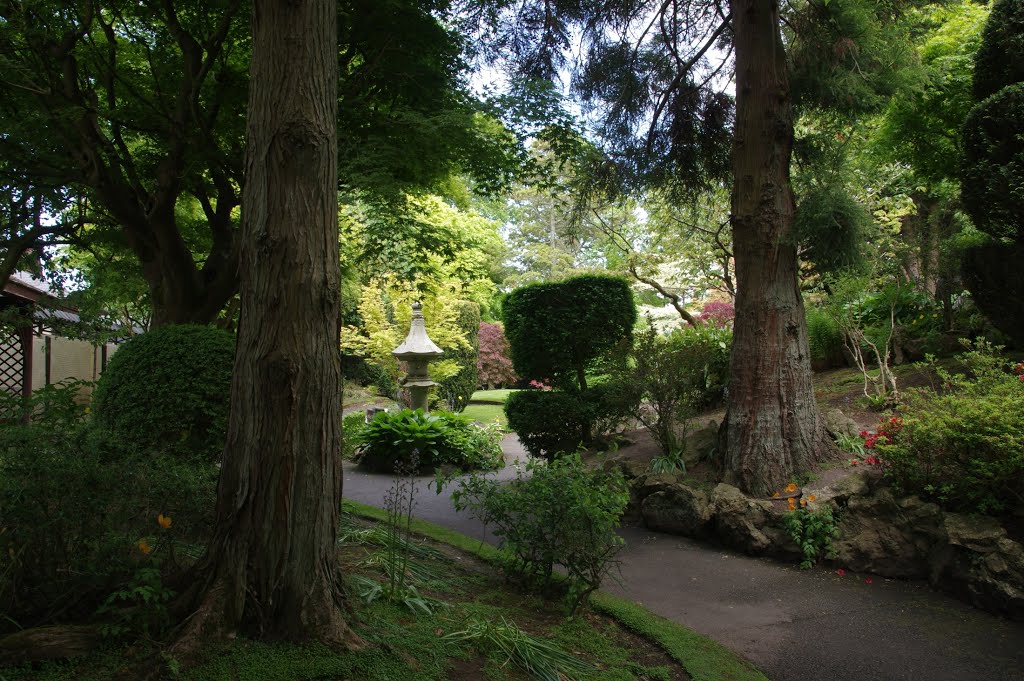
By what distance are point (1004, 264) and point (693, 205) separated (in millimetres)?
4074

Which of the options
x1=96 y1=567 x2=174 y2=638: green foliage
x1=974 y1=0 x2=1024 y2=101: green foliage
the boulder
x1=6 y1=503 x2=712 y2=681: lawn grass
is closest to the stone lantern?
Answer: the boulder

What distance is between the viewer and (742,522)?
637 cm

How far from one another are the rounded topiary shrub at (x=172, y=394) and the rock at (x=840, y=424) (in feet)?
21.3

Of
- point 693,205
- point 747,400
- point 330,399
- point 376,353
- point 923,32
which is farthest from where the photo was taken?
point 376,353

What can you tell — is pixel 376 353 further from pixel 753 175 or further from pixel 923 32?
pixel 923 32

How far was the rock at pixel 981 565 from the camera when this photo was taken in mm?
4578

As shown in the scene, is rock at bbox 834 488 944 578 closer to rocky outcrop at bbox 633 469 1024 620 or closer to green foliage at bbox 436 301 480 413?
rocky outcrop at bbox 633 469 1024 620

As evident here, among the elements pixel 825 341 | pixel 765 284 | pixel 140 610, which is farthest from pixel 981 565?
pixel 825 341

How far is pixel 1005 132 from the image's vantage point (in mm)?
6730

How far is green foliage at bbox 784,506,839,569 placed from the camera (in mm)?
5816

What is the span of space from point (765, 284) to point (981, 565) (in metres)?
3.48

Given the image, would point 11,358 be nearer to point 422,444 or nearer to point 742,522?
point 422,444

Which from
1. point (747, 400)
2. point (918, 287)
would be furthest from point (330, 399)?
point (918, 287)

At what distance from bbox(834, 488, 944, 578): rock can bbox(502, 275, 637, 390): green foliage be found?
14.7ft
